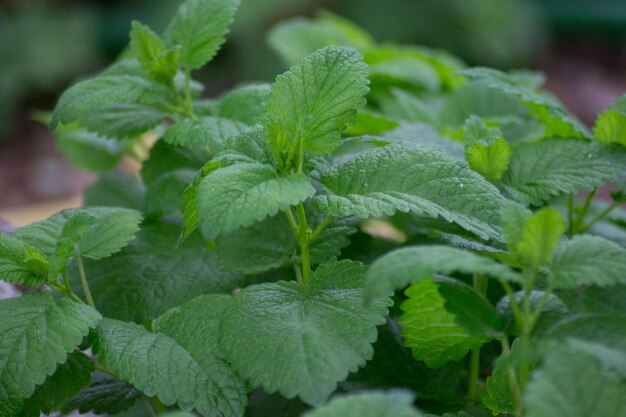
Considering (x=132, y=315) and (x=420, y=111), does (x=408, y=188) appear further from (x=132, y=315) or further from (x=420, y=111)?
(x=420, y=111)

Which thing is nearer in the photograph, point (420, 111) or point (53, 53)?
point (420, 111)

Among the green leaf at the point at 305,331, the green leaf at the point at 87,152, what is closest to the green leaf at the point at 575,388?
the green leaf at the point at 305,331

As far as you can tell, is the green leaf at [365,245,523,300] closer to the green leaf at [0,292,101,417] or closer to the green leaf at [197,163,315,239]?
the green leaf at [197,163,315,239]

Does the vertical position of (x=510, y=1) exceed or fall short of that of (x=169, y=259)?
it exceeds it

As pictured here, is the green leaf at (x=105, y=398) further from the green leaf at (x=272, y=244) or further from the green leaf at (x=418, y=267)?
the green leaf at (x=418, y=267)

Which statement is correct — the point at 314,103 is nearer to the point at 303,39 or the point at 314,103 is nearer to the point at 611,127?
the point at 611,127

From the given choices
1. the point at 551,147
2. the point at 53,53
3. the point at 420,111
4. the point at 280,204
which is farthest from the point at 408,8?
the point at 280,204

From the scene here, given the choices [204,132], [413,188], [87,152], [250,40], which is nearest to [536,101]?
[413,188]
